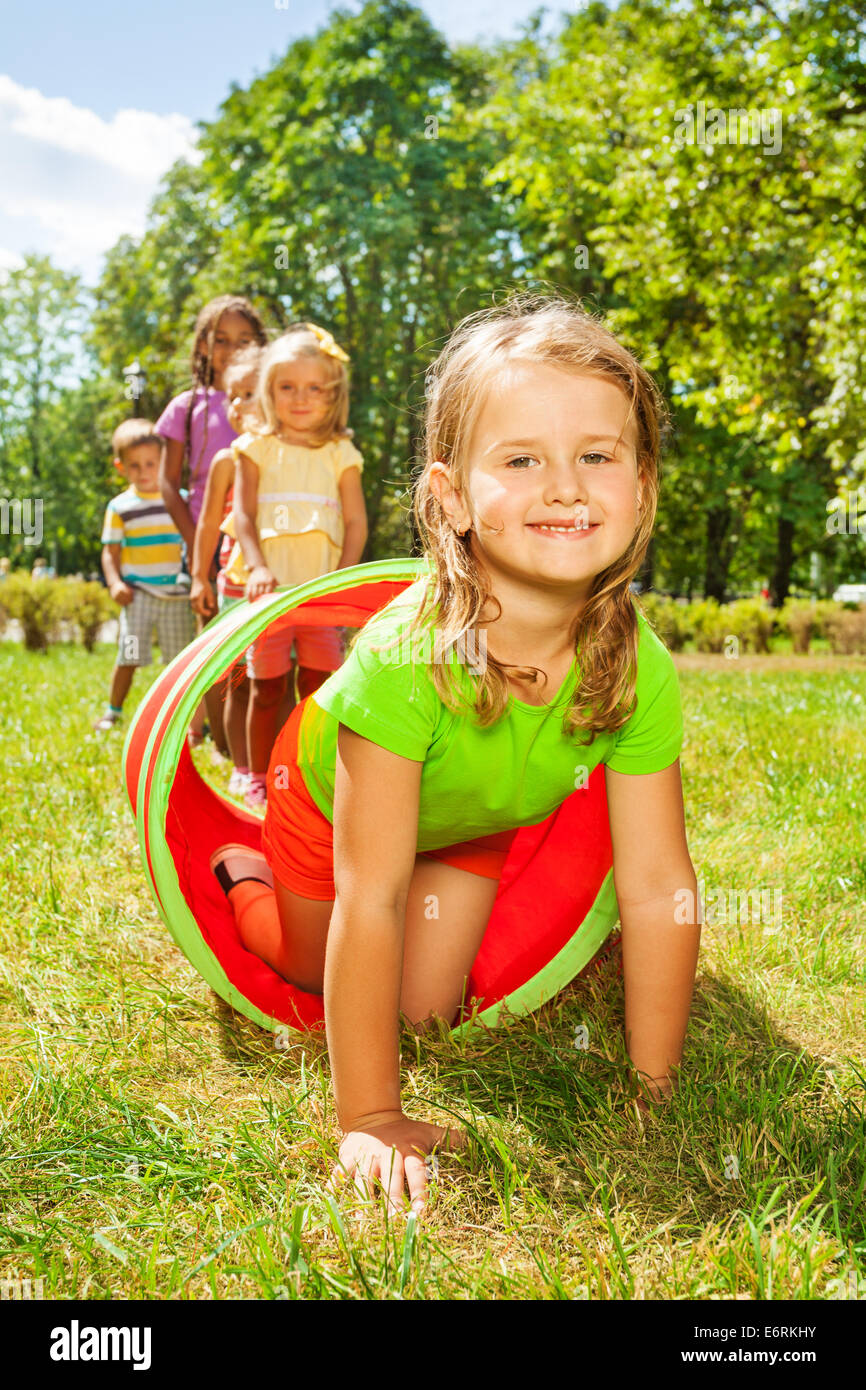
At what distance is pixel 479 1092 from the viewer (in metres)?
2.28

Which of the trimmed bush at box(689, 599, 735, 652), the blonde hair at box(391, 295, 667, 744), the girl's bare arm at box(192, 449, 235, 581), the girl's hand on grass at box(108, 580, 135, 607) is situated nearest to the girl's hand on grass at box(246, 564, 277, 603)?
the girl's bare arm at box(192, 449, 235, 581)

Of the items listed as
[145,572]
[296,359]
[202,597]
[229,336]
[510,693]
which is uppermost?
[229,336]

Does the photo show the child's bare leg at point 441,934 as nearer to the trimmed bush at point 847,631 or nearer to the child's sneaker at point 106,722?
the child's sneaker at point 106,722

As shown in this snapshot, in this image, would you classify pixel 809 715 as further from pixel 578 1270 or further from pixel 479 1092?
pixel 578 1270

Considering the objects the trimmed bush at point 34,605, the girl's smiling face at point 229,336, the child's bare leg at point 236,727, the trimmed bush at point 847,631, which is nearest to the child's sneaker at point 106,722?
the child's bare leg at point 236,727

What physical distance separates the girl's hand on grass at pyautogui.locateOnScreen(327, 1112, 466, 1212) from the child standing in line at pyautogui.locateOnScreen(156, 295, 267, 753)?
3889mm

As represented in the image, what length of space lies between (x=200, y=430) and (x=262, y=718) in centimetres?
203

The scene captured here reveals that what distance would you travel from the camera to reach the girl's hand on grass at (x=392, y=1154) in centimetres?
183

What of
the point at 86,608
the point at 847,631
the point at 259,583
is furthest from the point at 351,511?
the point at 847,631

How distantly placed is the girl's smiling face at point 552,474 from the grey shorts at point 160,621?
558cm

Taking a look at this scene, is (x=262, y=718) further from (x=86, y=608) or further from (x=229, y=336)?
(x=86, y=608)

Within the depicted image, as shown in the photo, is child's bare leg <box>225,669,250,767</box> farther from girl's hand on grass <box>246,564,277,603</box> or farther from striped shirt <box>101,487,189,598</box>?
striped shirt <box>101,487,189,598</box>

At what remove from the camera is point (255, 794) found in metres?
4.54

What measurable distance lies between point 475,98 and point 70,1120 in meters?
24.8
